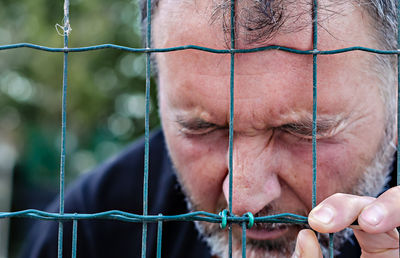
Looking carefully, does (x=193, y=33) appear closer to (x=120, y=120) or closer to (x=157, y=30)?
(x=157, y=30)

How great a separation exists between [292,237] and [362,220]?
453 mm

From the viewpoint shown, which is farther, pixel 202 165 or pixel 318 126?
pixel 202 165

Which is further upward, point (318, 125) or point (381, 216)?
point (318, 125)

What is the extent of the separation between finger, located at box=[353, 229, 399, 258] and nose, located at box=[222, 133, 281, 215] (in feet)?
0.83

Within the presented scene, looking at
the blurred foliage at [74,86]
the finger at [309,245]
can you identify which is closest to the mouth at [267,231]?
the finger at [309,245]

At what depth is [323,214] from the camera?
0.78 metres

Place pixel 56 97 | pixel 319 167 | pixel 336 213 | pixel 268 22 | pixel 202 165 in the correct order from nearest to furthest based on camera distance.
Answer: pixel 336 213 → pixel 268 22 → pixel 319 167 → pixel 202 165 → pixel 56 97

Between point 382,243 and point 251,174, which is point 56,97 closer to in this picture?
point 251,174

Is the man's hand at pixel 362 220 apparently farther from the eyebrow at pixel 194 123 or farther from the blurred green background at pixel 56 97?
the blurred green background at pixel 56 97

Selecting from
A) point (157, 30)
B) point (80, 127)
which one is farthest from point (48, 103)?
point (157, 30)

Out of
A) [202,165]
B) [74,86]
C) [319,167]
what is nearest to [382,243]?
[319,167]

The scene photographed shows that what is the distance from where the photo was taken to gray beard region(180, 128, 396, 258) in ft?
3.98

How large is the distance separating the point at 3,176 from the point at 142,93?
251 cm

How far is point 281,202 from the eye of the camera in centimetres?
114
